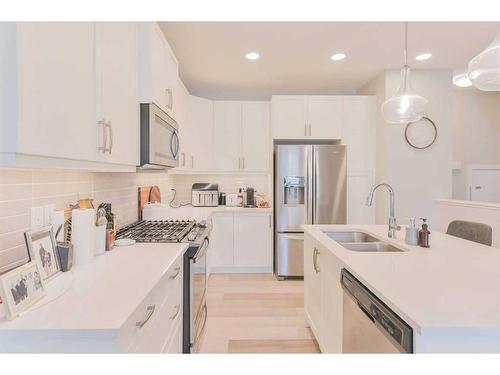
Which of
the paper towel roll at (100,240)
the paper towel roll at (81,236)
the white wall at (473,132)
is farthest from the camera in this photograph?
the white wall at (473,132)

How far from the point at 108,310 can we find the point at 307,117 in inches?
134

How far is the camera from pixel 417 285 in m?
1.14

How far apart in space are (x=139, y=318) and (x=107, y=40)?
120cm

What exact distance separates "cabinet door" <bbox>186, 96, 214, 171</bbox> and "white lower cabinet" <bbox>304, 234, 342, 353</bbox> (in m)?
2.01

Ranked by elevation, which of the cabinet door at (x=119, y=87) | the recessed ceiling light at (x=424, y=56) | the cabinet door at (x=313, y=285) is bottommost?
the cabinet door at (x=313, y=285)

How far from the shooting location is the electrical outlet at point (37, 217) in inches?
52.9

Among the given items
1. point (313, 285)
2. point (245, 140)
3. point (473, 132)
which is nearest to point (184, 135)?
point (245, 140)

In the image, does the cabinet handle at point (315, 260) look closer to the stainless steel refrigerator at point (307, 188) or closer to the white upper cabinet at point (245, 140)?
the stainless steel refrigerator at point (307, 188)

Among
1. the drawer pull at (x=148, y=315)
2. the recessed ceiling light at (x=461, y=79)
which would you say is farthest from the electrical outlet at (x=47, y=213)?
the recessed ceiling light at (x=461, y=79)

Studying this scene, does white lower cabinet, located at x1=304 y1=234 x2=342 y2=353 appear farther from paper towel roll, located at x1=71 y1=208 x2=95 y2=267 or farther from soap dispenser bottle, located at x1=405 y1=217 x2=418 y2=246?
paper towel roll, located at x1=71 y1=208 x2=95 y2=267

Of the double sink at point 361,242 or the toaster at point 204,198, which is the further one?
the toaster at point 204,198

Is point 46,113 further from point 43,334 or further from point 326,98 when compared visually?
point 326,98

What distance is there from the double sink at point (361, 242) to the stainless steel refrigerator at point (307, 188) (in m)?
1.23
